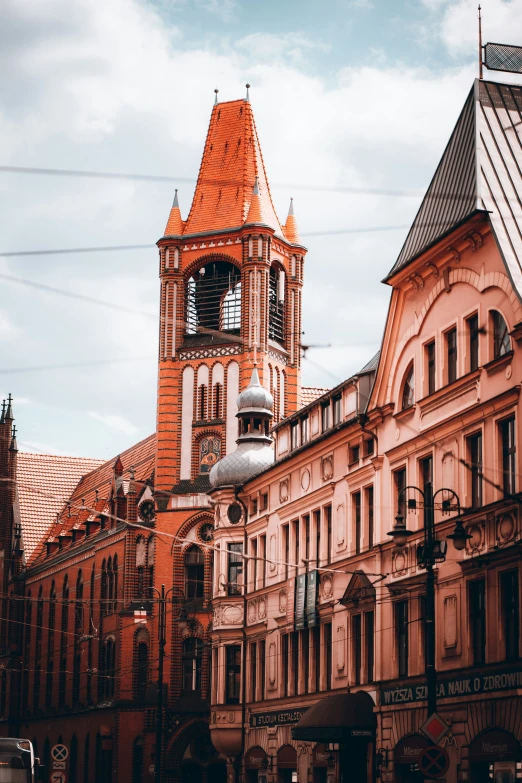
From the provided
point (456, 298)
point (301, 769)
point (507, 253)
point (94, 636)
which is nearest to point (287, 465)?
point (301, 769)

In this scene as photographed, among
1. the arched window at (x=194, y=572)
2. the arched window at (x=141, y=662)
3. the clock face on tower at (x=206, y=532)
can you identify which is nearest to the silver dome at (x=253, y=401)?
the clock face on tower at (x=206, y=532)

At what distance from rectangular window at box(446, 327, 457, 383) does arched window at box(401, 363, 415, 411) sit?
225 cm

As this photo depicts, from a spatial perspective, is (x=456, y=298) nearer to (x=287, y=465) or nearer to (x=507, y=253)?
(x=507, y=253)

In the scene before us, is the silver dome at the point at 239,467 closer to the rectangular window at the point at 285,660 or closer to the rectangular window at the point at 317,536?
the rectangular window at the point at 285,660

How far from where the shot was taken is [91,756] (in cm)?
7738

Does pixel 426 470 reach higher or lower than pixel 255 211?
lower

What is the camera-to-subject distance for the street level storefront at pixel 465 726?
31250 millimetres

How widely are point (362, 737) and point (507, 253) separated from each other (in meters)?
13.5

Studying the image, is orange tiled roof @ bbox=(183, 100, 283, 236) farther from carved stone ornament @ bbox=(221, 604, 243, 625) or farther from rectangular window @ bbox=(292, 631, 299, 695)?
rectangular window @ bbox=(292, 631, 299, 695)

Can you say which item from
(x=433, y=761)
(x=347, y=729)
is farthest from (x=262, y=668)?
(x=433, y=761)

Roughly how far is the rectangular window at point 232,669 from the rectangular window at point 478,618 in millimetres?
21168

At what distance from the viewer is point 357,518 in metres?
42.6

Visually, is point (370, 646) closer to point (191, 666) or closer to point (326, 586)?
point (326, 586)

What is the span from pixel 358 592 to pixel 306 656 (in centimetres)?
590
